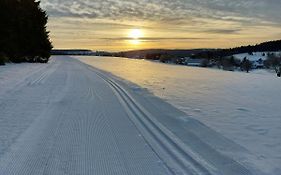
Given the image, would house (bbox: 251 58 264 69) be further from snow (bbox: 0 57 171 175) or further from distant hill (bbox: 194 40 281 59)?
snow (bbox: 0 57 171 175)

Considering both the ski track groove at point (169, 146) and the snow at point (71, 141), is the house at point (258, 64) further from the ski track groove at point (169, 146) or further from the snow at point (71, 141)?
the snow at point (71, 141)

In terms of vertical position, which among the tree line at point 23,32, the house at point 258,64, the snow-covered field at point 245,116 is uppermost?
the tree line at point 23,32

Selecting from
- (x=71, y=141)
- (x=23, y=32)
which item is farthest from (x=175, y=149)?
(x=23, y=32)

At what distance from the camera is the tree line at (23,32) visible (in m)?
39.9

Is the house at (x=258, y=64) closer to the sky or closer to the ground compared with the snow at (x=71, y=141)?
closer to the ground

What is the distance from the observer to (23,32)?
153ft

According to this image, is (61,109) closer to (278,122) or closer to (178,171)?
(278,122)

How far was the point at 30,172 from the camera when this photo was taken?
234 inches

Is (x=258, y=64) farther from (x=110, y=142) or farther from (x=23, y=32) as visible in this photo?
(x=110, y=142)

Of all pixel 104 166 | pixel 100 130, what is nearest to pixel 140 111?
pixel 100 130

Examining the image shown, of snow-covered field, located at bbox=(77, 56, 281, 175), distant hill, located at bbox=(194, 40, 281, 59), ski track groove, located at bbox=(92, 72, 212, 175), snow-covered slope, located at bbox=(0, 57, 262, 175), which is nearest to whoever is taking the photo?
ski track groove, located at bbox=(92, 72, 212, 175)

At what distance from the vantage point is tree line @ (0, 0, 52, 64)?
39.9 metres

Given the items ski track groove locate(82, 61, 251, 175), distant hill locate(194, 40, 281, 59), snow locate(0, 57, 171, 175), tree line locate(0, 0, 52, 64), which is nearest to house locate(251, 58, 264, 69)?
distant hill locate(194, 40, 281, 59)

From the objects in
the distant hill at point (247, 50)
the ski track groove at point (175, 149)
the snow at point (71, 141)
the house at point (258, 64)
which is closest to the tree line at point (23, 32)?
the snow at point (71, 141)
